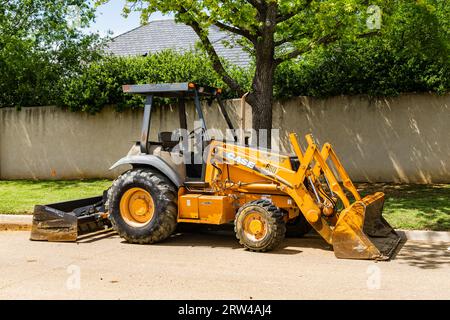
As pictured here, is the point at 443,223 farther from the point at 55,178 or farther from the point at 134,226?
the point at 55,178

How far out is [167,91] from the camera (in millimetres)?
8820

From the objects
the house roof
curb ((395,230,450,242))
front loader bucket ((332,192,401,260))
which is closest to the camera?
front loader bucket ((332,192,401,260))

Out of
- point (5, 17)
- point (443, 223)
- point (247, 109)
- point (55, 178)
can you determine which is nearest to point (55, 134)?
point (55, 178)

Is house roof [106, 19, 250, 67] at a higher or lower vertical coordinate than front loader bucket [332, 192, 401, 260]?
higher

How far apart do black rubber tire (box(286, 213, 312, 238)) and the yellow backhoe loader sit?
2cm

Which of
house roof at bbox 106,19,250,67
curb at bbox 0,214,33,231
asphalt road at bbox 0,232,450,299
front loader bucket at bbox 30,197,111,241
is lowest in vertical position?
asphalt road at bbox 0,232,450,299

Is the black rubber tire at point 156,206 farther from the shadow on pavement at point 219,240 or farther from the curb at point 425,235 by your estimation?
the curb at point 425,235

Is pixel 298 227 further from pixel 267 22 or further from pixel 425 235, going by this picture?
pixel 267 22

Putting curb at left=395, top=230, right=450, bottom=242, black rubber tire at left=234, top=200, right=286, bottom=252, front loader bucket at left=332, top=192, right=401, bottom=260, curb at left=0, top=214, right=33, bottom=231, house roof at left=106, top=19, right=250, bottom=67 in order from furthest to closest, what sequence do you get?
1. house roof at left=106, top=19, right=250, bottom=67
2. curb at left=0, top=214, right=33, bottom=231
3. curb at left=395, top=230, right=450, bottom=242
4. black rubber tire at left=234, top=200, right=286, bottom=252
5. front loader bucket at left=332, top=192, right=401, bottom=260

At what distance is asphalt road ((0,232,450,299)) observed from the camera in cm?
586

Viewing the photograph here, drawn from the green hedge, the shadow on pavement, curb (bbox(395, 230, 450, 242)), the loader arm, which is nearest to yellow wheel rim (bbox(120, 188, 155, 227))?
the shadow on pavement

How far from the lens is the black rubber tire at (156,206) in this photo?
27.7 ft

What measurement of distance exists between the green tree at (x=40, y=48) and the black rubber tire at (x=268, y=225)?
38.8 ft

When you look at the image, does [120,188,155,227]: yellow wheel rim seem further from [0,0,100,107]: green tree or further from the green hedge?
[0,0,100,107]: green tree
